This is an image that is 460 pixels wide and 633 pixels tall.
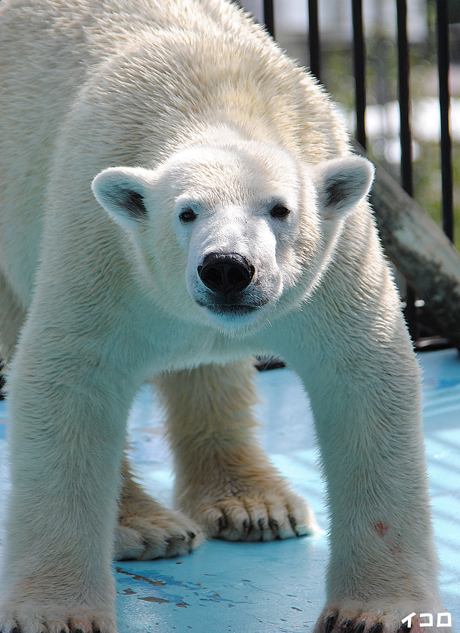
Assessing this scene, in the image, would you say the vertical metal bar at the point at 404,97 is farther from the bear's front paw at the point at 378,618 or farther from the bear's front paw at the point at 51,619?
the bear's front paw at the point at 51,619

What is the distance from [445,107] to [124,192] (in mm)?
3243

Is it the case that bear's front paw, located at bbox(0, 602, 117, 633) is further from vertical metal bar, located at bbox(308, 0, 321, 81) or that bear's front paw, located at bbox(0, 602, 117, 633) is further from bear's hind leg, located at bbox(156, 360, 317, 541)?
vertical metal bar, located at bbox(308, 0, 321, 81)

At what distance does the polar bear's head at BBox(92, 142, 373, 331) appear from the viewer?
1.95 metres

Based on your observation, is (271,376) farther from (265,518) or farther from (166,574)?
(166,574)

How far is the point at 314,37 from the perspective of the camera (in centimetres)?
455

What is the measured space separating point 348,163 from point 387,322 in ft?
1.40

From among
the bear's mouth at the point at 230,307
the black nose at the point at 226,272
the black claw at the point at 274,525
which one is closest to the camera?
the black nose at the point at 226,272

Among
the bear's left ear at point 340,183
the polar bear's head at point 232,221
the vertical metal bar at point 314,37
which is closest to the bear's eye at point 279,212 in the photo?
the polar bear's head at point 232,221

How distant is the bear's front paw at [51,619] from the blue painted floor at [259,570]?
13 centimetres

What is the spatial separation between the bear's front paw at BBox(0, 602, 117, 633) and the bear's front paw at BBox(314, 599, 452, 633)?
1.72ft

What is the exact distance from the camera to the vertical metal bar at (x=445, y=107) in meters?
4.91

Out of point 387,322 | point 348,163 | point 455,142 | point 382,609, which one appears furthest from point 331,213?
point 455,142

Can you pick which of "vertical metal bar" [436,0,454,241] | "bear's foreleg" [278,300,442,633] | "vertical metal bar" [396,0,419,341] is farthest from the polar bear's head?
"vertical metal bar" [436,0,454,241]

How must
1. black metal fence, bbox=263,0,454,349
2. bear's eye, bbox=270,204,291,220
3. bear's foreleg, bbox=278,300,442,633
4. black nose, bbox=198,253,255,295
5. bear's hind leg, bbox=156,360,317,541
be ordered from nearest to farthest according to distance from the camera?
1. black nose, bbox=198,253,255,295
2. bear's eye, bbox=270,204,291,220
3. bear's foreleg, bbox=278,300,442,633
4. bear's hind leg, bbox=156,360,317,541
5. black metal fence, bbox=263,0,454,349
